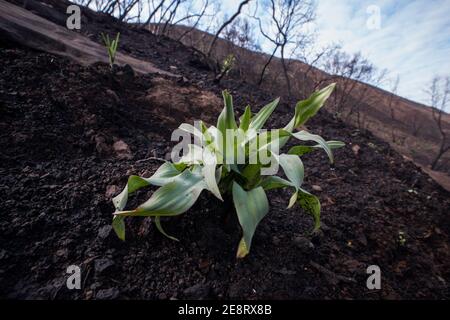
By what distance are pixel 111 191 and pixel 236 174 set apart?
1.98ft

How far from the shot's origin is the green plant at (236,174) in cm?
79

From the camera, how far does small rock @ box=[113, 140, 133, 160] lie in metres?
1.49

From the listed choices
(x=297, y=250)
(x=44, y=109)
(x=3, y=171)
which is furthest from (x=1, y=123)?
(x=297, y=250)

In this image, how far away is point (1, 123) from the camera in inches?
54.9

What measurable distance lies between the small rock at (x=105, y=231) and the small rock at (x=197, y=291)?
0.38 meters

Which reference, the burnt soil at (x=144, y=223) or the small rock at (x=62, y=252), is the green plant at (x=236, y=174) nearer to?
the burnt soil at (x=144, y=223)

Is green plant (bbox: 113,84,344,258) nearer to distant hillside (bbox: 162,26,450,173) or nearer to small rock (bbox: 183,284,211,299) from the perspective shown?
small rock (bbox: 183,284,211,299)

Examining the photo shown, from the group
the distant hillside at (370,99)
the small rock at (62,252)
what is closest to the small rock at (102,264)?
the small rock at (62,252)

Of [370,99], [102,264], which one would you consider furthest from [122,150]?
[370,99]

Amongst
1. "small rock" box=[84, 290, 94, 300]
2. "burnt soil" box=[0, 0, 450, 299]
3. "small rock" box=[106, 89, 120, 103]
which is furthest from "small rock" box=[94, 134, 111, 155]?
"small rock" box=[84, 290, 94, 300]

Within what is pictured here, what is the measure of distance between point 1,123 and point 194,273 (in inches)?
54.7

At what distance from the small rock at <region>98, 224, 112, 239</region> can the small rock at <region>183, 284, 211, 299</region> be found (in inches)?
15.1

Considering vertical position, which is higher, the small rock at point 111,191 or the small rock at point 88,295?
the small rock at point 111,191
